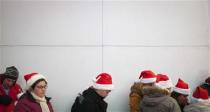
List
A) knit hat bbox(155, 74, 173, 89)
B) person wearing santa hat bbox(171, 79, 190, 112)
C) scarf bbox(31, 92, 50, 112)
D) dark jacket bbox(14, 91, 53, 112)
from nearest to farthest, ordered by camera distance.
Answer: dark jacket bbox(14, 91, 53, 112)
scarf bbox(31, 92, 50, 112)
person wearing santa hat bbox(171, 79, 190, 112)
knit hat bbox(155, 74, 173, 89)

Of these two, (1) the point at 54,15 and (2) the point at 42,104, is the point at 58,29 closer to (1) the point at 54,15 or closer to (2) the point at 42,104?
(1) the point at 54,15

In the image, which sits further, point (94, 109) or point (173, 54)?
point (173, 54)

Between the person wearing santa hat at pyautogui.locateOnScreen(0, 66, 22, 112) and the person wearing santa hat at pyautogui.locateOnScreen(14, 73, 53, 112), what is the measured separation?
90 centimetres

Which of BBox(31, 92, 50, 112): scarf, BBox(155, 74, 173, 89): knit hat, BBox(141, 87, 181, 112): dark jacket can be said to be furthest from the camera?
BBox(155, 74, 173, 89): knit hat

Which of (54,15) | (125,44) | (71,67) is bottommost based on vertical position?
(71,67)

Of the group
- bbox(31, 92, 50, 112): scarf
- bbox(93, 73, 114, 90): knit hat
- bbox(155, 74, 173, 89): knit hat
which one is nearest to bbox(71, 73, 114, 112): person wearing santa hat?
bbox(93, 73, 114, 90): knit hat

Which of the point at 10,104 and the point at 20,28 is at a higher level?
the point at 20,28

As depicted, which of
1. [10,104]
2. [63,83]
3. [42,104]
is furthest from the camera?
[63,83]

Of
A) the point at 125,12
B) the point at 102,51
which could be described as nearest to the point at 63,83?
the point at 102,51

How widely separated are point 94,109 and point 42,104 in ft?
1.73

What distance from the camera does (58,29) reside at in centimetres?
491

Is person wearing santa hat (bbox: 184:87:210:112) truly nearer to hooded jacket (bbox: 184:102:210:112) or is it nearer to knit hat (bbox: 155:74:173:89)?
hooded jacket (bbox: 184:102:210:112)

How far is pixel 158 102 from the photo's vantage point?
3459 millimetres

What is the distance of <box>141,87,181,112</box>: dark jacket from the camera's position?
3441 mm
